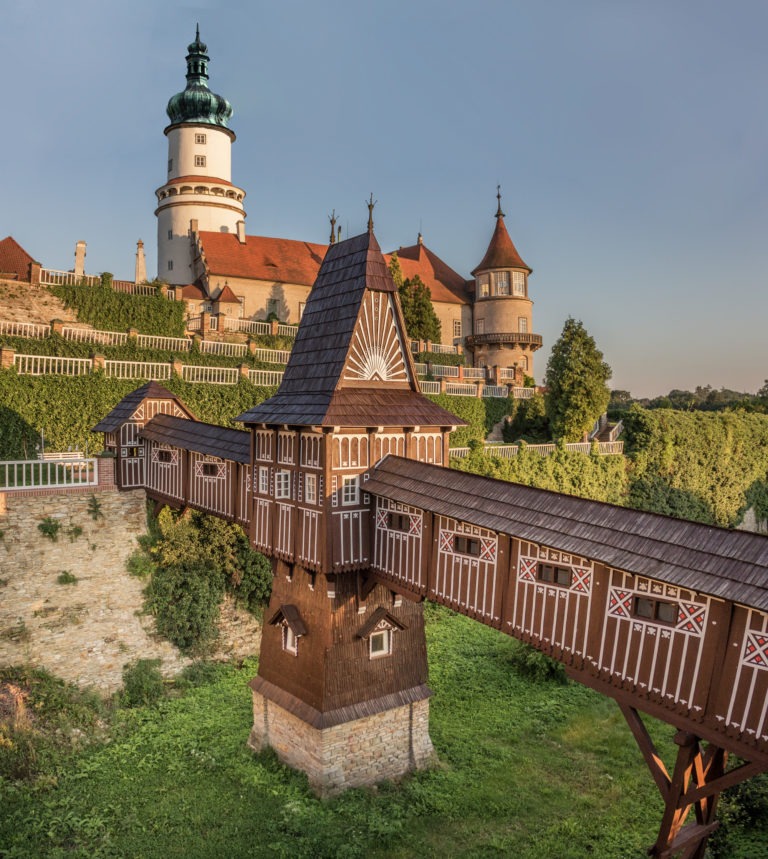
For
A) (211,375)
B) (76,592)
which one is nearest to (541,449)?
(211,375)

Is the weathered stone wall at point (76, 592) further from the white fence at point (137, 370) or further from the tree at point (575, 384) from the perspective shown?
the tree at point (575, 384)

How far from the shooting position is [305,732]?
14.2 metres

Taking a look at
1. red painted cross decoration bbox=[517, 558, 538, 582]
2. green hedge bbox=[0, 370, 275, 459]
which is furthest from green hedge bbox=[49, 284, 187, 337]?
red painted cross decoration bbox=[517, 558, 538, 582]

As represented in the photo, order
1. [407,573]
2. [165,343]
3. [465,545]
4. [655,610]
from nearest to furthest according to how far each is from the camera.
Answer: [655,610], [465,545], [407,573], [165,343]

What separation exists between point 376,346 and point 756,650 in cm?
915

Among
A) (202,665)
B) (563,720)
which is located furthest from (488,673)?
(202,665)

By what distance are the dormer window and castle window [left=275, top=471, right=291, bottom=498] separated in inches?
1498

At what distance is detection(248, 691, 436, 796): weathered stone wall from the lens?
45.6 ft

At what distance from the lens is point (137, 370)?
2633 cm

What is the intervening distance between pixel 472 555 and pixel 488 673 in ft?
32.6

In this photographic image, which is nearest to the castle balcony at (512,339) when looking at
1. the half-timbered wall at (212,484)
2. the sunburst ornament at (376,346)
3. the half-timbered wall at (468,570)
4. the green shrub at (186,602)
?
the green shrub at (186,602)

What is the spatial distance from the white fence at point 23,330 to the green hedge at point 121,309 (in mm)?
5639

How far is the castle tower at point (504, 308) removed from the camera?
49.0 meters

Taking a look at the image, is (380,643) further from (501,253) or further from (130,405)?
(501,253)
